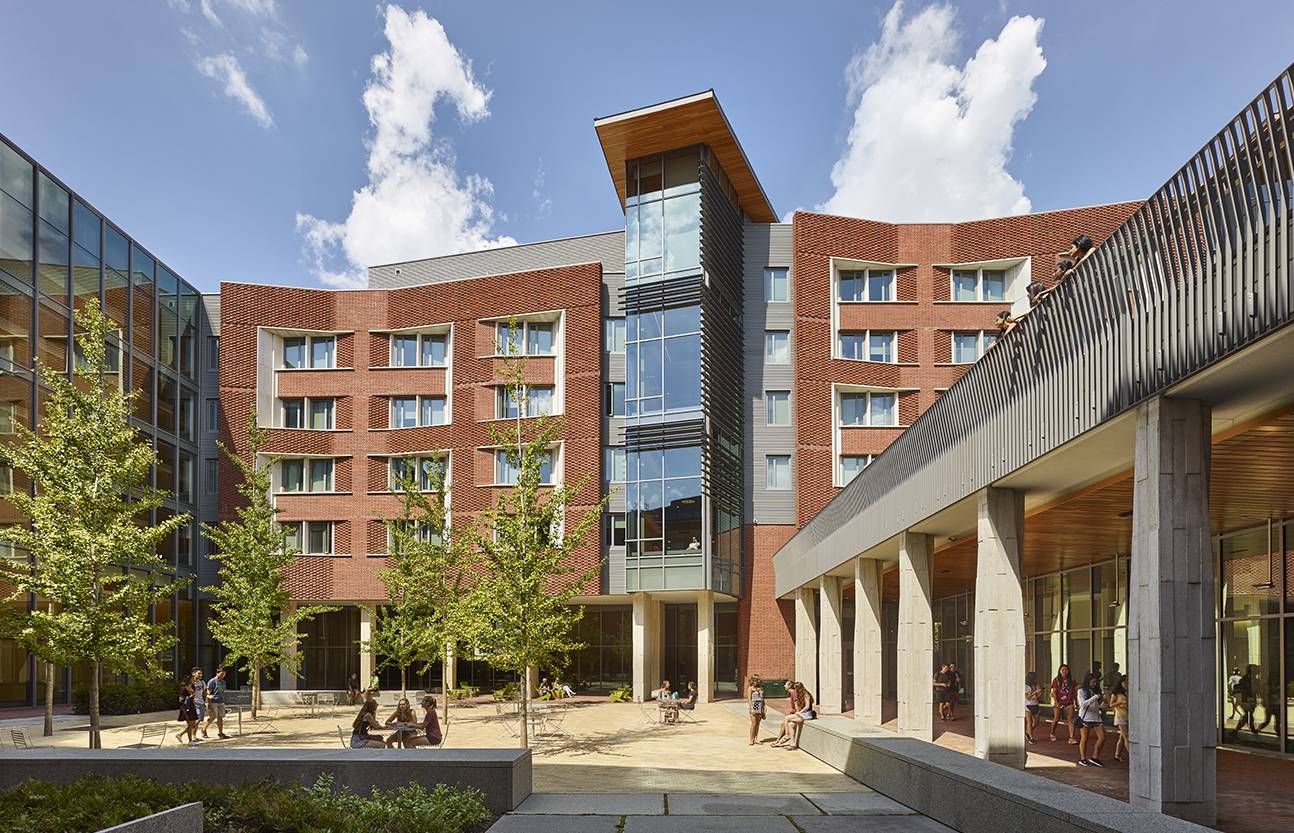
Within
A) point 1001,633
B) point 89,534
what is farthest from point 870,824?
point 89,534

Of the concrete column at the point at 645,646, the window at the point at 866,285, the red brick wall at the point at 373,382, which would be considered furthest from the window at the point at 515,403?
the window at the point at 866,285

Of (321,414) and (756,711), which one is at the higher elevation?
(321,414)

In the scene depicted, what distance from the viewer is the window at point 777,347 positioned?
42.2 m

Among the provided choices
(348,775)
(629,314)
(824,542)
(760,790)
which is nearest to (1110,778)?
(760,790)

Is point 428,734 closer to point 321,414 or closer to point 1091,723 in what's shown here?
point 1091,723

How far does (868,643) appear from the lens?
958 inches

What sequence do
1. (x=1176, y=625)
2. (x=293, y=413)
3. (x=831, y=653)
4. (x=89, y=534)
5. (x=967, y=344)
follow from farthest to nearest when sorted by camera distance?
(x=293, y=413) → (x=967, y=344) → (x=831, y=653) → (x=89, y=534) → (x=1176, y=625)

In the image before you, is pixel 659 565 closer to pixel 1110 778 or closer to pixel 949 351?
pixel 949 351

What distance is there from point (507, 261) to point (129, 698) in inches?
1020

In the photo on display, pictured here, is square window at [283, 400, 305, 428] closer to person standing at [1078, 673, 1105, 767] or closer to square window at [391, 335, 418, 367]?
square window at [391, 335, 418, 367]

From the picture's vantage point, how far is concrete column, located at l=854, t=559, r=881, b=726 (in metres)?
23.9

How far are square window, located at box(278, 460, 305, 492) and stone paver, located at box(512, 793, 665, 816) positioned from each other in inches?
1375

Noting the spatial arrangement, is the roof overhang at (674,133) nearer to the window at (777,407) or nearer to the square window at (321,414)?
the window at (777,407)

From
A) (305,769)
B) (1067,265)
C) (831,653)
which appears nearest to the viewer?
(305,769)
